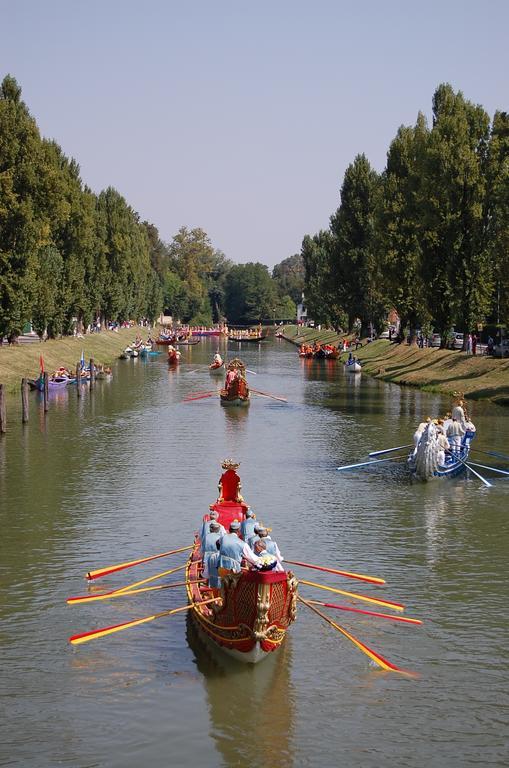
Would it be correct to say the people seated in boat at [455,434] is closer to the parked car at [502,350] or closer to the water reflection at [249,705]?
the water reflection at [249,705]

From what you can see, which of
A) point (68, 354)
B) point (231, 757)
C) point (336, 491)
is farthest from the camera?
point (68, 354)

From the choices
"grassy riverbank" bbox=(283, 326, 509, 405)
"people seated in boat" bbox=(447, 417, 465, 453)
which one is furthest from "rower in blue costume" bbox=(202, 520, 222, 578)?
"grassy riverbank" bbox=(283, 326, 509, 405)

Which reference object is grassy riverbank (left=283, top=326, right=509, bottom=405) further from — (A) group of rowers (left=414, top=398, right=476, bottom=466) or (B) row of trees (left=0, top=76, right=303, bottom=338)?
A: (B) row of trees (left=0, top=76, right=303, bottom=338)

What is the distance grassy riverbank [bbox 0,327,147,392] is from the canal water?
23.9 meters

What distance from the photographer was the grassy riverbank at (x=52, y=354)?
73.8 metres

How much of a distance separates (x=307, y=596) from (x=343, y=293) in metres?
103

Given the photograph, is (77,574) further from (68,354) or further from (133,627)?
(68,354)

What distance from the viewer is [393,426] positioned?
187 ft

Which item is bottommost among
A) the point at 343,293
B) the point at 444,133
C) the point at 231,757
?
the point at 231,757

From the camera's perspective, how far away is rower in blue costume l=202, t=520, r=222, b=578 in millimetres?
23111

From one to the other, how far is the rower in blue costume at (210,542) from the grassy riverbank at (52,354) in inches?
1818

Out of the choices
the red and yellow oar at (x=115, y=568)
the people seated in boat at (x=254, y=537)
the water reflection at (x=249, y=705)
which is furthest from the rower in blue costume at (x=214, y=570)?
the red and yellow oar at (x=115, y=568)

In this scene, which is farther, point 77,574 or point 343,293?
point 343,293

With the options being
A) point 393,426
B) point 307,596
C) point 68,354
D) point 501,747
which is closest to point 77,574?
point 307,596
